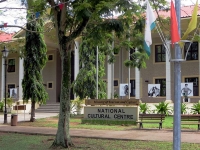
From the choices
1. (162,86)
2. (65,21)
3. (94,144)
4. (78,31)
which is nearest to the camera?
(78,31)

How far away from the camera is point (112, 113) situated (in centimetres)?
1847

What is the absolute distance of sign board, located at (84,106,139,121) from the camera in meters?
17.9

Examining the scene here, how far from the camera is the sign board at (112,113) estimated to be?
17.9 meters

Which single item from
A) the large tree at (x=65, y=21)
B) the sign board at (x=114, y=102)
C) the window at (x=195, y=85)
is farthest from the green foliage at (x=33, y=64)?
the window at (x=195, y=85)

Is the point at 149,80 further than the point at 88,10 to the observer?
Yes

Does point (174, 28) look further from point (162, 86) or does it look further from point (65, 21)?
point (162, 86)

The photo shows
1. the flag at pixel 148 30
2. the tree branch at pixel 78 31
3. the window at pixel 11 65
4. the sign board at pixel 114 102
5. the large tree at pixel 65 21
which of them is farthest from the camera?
the window at pixel 11 65

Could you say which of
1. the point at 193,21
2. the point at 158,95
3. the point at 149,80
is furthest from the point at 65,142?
the point at 149,80

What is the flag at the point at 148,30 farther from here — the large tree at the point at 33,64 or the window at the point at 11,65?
the window at the point at 11,65

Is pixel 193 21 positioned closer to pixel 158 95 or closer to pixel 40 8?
pixel 40 8

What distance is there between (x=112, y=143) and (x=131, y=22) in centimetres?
440

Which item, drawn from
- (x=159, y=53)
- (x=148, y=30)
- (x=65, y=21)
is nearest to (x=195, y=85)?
(x=159, y=53)

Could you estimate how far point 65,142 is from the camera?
1118cm

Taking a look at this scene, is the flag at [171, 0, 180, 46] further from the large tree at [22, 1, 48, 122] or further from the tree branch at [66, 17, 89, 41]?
the large tree at [22, 1, 48, 122]
